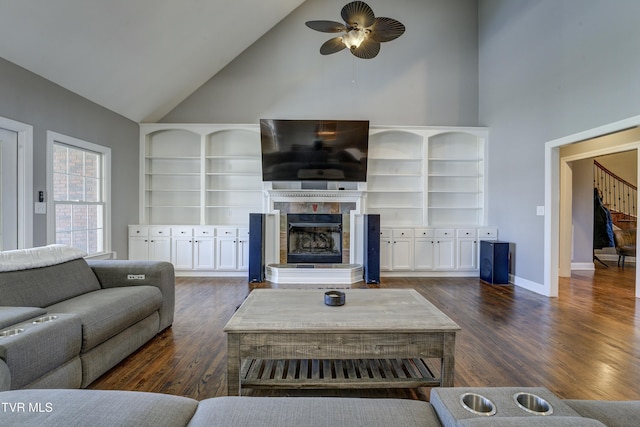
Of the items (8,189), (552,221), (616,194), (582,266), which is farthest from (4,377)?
(616,194)

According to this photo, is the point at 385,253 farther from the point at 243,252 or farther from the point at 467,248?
the point at 243,252

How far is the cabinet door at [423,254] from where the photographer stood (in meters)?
5.29

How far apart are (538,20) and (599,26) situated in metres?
1.06

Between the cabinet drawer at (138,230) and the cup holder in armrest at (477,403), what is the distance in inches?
207

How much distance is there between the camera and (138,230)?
511 cm

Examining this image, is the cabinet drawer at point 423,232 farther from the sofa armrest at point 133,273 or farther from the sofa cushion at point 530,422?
the sofa cushion at point 530,422

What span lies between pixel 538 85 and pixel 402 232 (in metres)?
2.81

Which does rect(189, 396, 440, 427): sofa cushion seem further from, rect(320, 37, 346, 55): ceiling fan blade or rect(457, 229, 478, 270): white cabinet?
rect(457, 229, 478, 270): white cabinet

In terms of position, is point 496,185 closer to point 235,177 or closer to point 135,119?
point 235,177

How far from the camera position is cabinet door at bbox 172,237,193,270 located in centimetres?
518

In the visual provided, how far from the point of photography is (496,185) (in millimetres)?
5301

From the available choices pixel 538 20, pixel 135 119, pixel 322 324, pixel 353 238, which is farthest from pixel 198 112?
pixel 538 20

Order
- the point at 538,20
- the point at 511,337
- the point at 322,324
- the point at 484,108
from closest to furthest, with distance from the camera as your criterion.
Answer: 1. the point at 322,324
2. the point at 511,337
3. the point at 538,20
4. the point at 484,108

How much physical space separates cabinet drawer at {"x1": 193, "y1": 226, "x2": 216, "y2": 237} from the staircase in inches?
345
